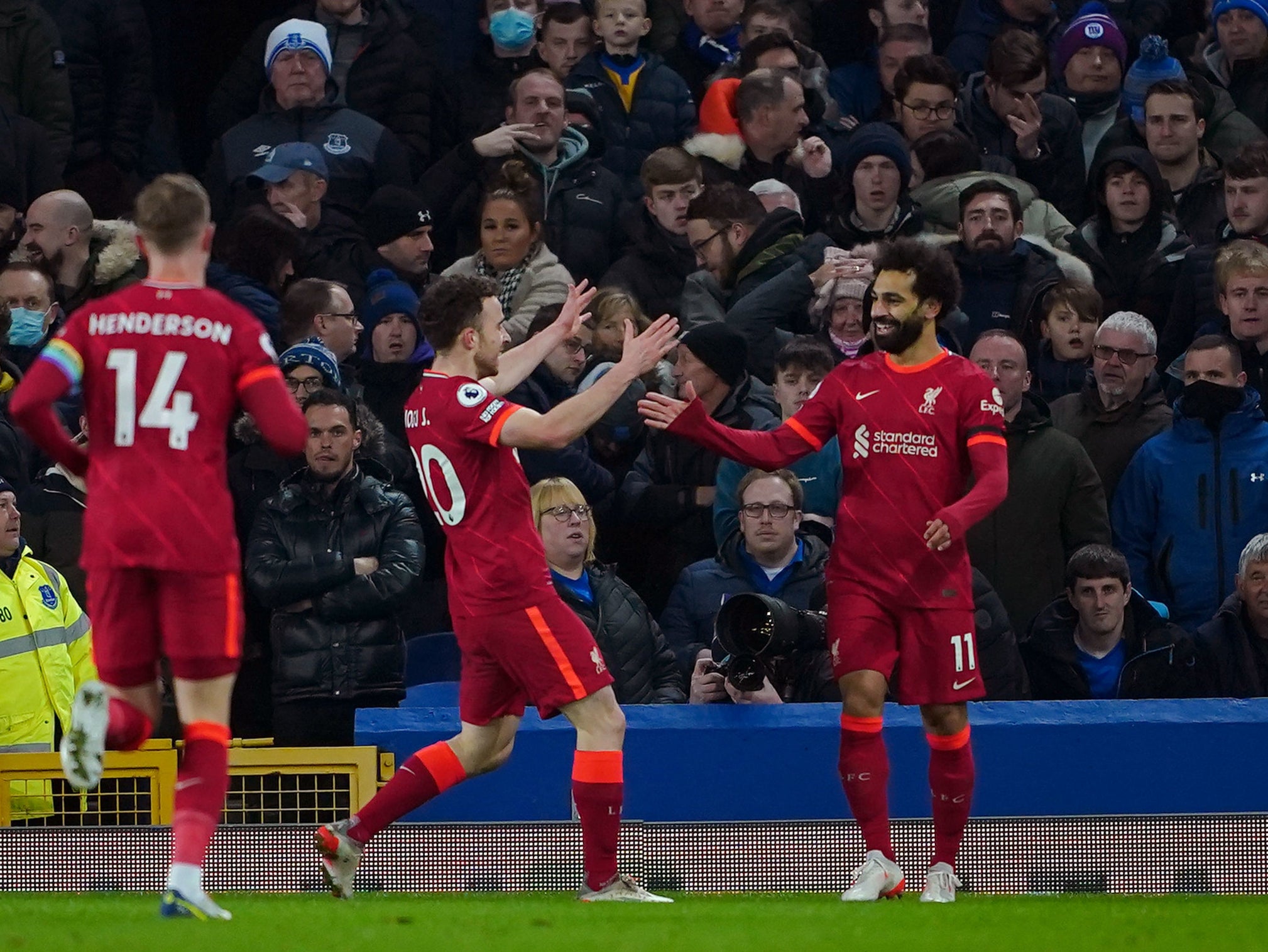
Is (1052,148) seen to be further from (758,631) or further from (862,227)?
(758,631)

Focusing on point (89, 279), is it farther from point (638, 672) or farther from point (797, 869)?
point (797, 869)

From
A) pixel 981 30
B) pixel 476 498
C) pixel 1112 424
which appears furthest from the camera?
pixel 981 30

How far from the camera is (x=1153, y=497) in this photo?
10.2m

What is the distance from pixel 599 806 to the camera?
723 cm

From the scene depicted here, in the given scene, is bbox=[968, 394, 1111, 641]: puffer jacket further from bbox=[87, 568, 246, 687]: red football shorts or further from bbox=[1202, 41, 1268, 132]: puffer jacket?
bbox=[87, 568, 246, 687]: red football shorts

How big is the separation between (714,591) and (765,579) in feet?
0.76

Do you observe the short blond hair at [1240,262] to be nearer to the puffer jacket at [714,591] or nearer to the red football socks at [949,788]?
the puffer jacket at [714,591]

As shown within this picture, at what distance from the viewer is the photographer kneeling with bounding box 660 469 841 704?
9312mm

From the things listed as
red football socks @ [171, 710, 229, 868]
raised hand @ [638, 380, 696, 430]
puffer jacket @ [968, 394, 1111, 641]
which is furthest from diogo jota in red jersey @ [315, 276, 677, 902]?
puffer jacket @ [968, 394, 1111, 641]

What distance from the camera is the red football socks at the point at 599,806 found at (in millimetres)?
7234

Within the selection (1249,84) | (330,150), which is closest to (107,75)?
(330,150)

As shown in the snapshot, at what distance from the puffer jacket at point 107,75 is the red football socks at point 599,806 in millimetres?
7623

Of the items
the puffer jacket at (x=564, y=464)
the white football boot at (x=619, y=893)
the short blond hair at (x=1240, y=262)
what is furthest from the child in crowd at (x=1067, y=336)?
the white football boot at (x=619, y=893)

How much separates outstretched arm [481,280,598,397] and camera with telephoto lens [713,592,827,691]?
1.24 meters
